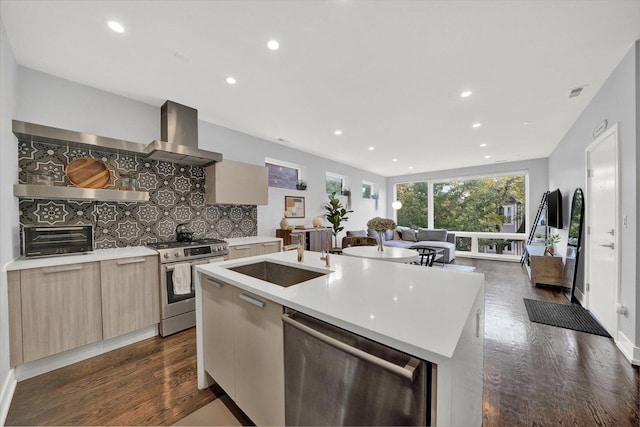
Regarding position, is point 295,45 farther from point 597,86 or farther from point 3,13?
point 597,86

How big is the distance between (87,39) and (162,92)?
2.74ft

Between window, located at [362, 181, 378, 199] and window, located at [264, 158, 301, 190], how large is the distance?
3.04 m

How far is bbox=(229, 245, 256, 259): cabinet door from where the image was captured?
10.6 feet

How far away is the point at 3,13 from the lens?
166 cm

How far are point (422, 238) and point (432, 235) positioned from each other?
0.29 metres

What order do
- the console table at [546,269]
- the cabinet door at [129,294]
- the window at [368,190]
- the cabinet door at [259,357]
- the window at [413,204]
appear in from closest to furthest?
the cabinet door at [259,357] → the cabinet door at [129,294] → the console table at [546,269] → the window at [368,190] → the window at [413,204]

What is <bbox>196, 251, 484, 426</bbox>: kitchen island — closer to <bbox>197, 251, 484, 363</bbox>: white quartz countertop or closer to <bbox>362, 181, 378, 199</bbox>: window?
<bbox>197, 251, 484, 363</bbox>: white quartz countertop

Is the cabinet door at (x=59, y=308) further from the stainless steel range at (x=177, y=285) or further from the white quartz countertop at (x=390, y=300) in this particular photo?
the white quartz countertop at (x=390, y=300)

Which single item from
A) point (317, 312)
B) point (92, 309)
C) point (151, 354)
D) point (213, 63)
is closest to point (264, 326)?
point (317, 312)

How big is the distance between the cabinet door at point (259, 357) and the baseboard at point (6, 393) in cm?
154

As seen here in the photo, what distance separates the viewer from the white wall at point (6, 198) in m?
1.63

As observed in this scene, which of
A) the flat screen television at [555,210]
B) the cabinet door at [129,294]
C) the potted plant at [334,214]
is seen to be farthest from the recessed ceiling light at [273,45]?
the flat screen television at [555,210]

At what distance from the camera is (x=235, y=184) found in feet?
11.4

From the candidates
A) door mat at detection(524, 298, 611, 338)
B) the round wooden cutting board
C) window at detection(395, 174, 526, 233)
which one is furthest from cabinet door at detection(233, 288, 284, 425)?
window at detection(395, 174, 526, 233)
